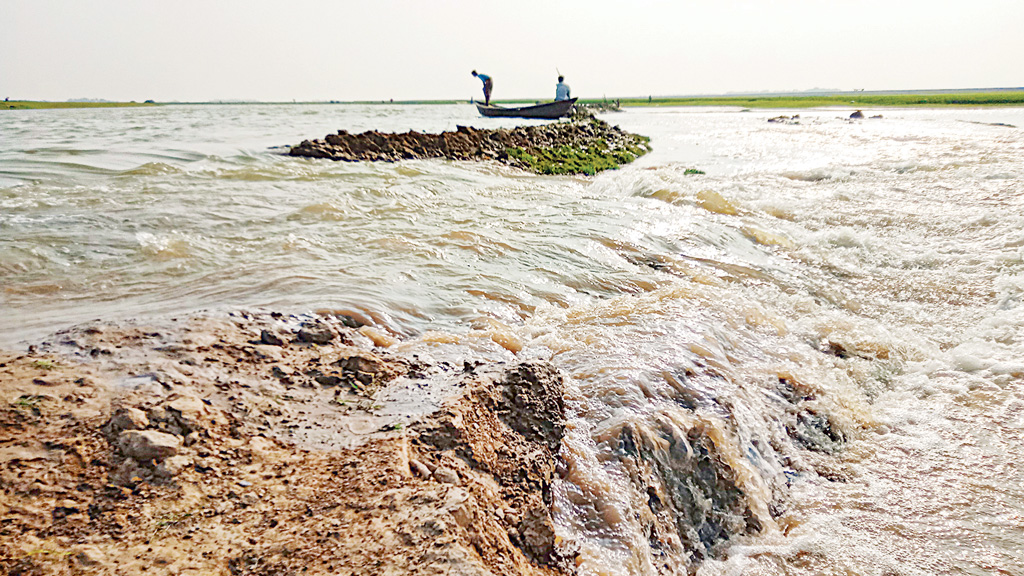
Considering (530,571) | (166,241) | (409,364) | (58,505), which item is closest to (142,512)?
(58,505)

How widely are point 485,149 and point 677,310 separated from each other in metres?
12.6

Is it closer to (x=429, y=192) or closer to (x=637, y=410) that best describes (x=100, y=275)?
(x=637, y=410)

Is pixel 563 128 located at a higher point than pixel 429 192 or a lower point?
higher

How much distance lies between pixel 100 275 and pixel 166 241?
4.04 feet

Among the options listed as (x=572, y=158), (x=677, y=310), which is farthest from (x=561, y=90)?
(x=677, y=310)

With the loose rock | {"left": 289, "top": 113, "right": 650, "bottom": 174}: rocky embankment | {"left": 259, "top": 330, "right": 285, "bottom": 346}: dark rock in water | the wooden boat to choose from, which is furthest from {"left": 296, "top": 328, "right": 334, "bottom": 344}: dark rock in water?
the wooden boat

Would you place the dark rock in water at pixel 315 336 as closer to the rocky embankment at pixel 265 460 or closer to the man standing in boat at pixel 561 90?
the rocky embankment at pixel 265 460

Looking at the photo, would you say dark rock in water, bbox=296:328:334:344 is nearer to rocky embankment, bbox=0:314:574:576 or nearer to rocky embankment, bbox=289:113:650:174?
rocky embankment, bbox=0:314:574:576

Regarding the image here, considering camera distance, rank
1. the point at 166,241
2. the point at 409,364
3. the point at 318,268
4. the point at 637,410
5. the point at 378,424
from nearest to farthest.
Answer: the point at 378,424 → the point at 637,410 → the point at 409,364 → the point at 318,268 → the point at 166,241

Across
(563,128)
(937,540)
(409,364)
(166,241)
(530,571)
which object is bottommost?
(937,540)

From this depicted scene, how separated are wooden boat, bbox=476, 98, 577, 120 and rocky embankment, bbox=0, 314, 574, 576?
1221 inches

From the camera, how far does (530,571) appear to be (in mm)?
2270

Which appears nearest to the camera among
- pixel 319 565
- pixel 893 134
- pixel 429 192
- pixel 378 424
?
pixel 319 565

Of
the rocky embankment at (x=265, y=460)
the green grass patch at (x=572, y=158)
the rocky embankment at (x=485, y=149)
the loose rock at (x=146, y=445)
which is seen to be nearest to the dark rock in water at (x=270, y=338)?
the rocky embankment at (x=265, y=460)
